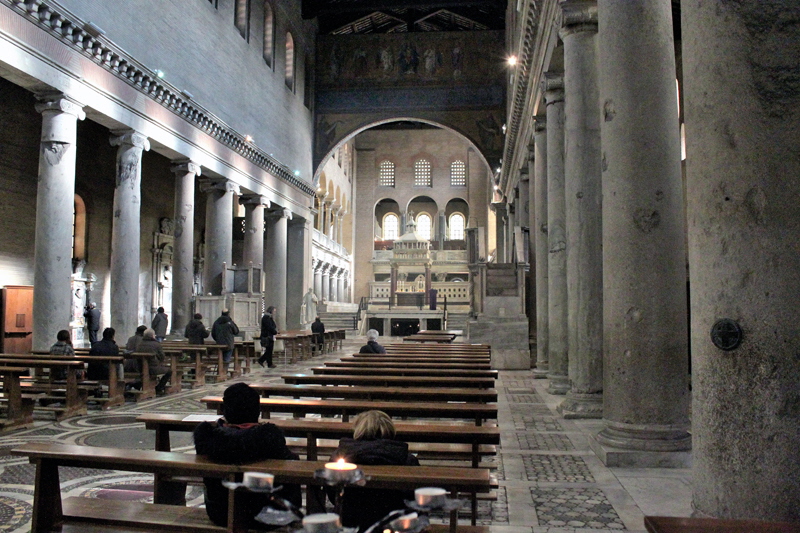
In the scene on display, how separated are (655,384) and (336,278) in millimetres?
35946

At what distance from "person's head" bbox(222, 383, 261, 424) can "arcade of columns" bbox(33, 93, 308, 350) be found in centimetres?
1070

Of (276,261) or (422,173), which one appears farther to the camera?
(422,173)

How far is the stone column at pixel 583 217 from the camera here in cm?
711

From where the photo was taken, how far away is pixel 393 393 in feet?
17.2

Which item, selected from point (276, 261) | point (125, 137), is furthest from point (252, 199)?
point (125, 137)

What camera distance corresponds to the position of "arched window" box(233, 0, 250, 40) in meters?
21.9

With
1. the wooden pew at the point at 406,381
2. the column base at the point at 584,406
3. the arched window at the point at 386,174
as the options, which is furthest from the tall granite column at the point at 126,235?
the arched window at the point at 386,174

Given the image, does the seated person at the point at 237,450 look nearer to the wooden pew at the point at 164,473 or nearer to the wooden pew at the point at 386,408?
the wooden pew at the point at 164,473

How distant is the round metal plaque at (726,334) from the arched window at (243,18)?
21634 mm

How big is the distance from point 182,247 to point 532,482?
50.8 feet

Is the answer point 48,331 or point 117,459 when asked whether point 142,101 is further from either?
point 117,459

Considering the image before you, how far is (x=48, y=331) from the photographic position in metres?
12.0

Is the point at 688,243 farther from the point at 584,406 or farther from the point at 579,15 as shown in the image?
the point at 579,15

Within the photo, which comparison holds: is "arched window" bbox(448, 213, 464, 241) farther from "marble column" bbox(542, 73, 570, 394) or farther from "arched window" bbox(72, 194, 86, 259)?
"marble column" bbox(542, 73, 570, 394)
